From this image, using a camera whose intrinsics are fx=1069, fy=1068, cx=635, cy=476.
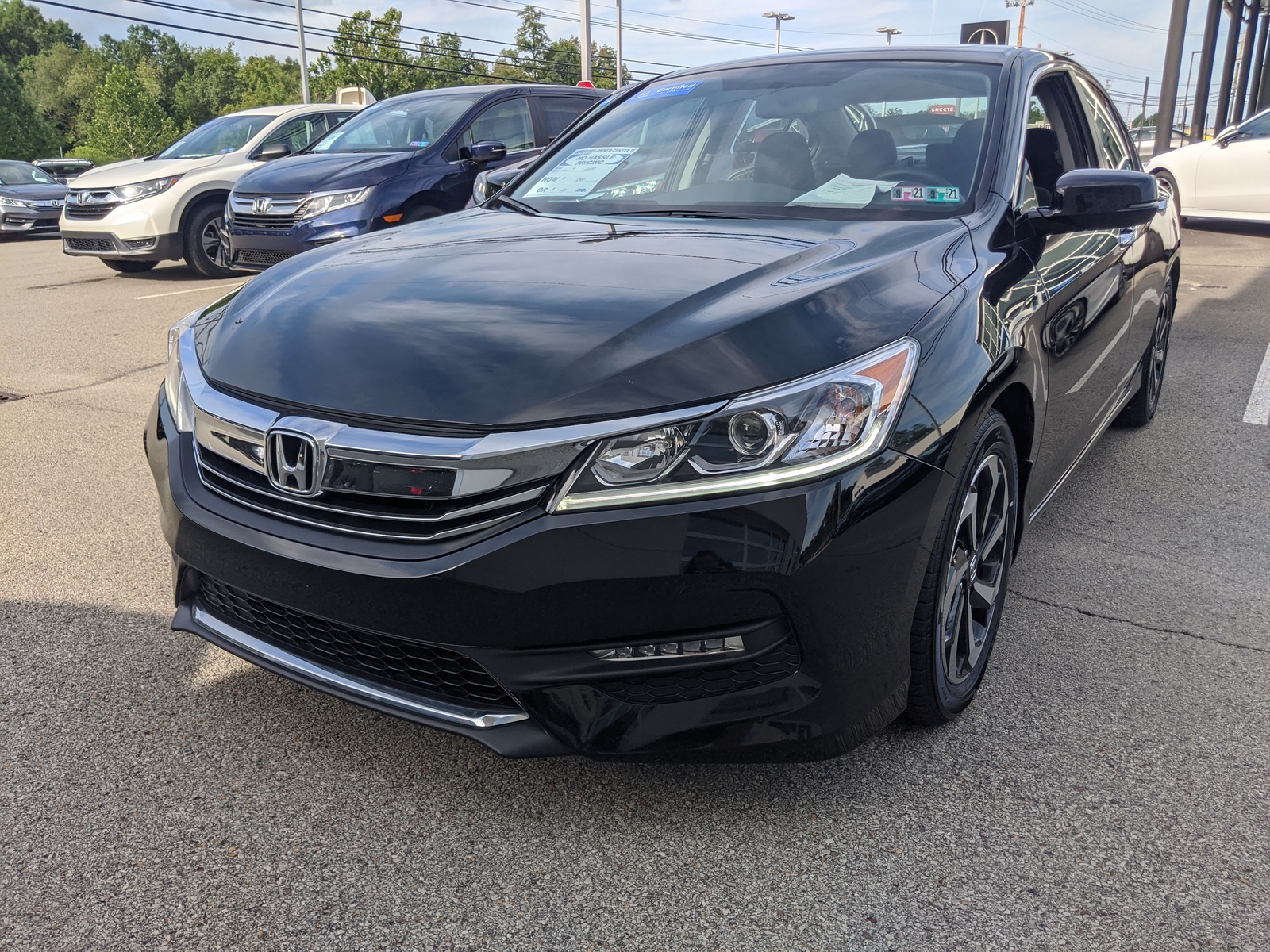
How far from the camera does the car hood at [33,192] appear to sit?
17.3m

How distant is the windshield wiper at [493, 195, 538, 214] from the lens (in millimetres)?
3341

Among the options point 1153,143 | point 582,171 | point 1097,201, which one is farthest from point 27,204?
point 1153,143

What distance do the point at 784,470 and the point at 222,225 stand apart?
33.5ft

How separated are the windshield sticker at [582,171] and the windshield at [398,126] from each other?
5370 mm

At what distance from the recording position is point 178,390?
2.42m

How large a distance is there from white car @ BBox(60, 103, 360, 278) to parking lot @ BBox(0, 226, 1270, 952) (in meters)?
7.95

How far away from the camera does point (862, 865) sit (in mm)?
2021

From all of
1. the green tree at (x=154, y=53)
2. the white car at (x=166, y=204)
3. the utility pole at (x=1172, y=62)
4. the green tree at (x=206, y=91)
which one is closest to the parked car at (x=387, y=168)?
the white car at (x=166, y=204)

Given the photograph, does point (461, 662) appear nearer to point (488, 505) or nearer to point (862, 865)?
point (488, 505)

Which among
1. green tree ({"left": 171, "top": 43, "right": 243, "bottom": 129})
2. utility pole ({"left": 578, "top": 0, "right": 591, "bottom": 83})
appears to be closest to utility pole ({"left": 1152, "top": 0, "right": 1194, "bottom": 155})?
utility pole ({"left": 578, "top": 0, "right": 591, "bottom": 83})

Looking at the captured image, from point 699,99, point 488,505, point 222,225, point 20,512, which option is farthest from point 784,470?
point 222,225

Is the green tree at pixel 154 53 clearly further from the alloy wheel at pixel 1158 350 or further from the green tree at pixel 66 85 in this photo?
the alloy wheel at pixel 1158 350

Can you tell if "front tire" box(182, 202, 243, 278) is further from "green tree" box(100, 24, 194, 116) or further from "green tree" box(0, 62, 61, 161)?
"green tree" box(100, 24, 194, 116)

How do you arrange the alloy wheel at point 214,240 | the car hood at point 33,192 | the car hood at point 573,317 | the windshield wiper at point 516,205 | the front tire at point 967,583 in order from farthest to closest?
the car hood at point 33,192 → the alloy wheel at point 214,240 → the windshield wiper at point 516,205 → the front tire at point 967,583 → the car hood at point 573,317
